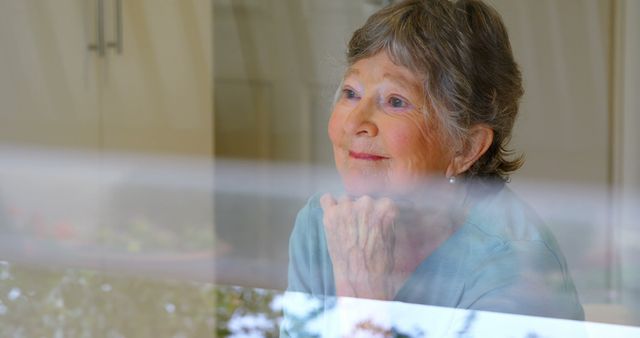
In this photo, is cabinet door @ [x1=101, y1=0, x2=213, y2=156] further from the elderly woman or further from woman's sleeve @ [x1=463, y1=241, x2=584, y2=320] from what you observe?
woman's sleeve @ [x1=463, y1=241, x2=584, y2=320]

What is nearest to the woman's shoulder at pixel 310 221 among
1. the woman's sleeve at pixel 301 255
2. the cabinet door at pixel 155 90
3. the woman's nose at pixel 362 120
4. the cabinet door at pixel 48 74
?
the woman's sleeve at pixel 301 255

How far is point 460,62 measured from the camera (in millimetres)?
1020

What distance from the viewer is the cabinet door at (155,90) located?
170 centimetres

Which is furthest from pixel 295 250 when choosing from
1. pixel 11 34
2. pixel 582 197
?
pixel 11 34

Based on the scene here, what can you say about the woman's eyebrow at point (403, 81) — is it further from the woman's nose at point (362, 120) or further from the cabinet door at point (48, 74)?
the cabinet door at point (48, 74)

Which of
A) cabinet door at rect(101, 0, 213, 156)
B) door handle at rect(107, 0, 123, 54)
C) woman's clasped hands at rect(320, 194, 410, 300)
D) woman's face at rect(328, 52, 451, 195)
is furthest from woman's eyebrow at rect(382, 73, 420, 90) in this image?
door handle at rect(107, 0, 123, 54)

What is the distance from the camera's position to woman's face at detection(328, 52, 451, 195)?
104 cm

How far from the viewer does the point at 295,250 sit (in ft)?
3.93

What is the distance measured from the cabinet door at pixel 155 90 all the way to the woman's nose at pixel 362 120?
67 cm

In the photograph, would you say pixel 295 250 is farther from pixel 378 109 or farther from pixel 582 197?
pixel 582 197

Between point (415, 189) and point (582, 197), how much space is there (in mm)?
474

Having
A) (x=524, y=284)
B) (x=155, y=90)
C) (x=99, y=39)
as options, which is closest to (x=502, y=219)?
(x=524, y=284)

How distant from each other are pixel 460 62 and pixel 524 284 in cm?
26

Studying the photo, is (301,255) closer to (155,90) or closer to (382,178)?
(382,178)
